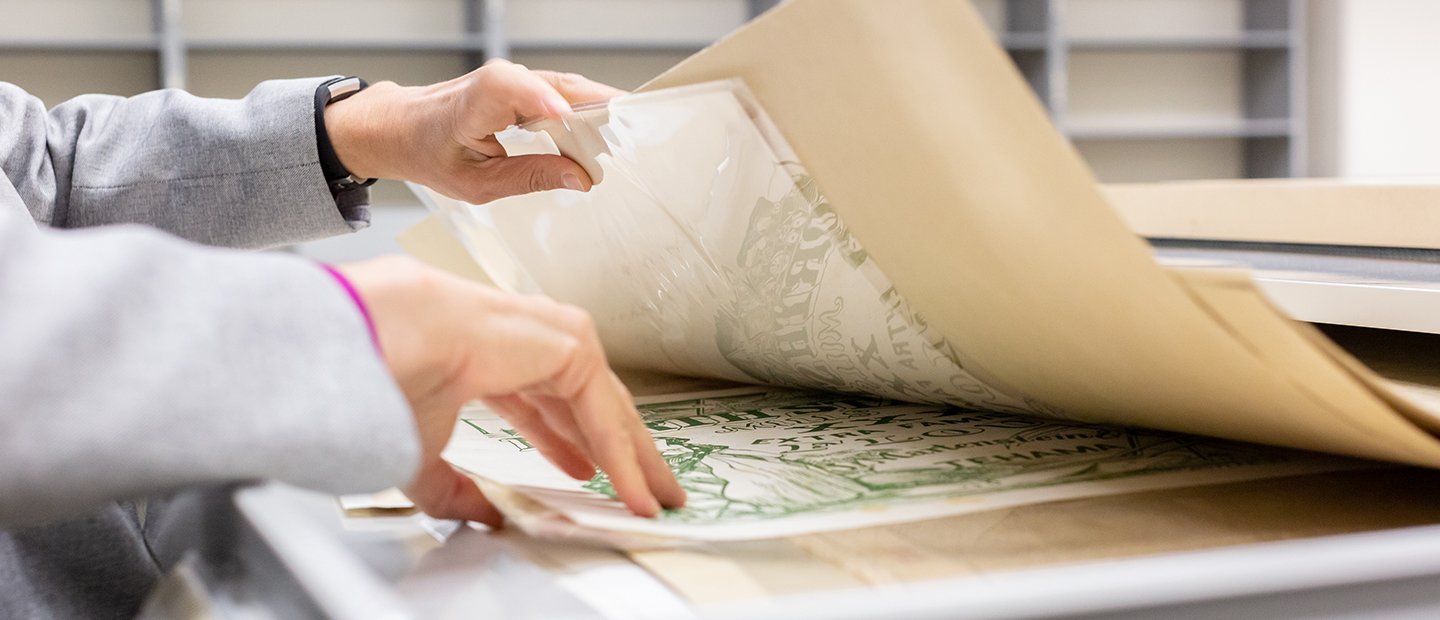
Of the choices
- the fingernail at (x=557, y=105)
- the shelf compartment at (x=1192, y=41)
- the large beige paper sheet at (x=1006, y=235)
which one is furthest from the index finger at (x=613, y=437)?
the shelf compartment at (x=1192, y=41)

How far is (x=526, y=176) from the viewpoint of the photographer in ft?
2.01

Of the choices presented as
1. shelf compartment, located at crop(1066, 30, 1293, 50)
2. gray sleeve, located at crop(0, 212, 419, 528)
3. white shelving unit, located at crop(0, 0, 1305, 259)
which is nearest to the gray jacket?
gray sleeve, located at crop(0, 212, 419, 528)

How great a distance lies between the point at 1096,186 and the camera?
26 cm

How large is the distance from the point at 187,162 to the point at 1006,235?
1.91 feet

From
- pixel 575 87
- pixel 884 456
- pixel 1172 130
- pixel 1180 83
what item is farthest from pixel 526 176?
pixel 1180 83

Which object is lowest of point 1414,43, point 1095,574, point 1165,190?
point 1095,574

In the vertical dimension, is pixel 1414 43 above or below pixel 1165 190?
above

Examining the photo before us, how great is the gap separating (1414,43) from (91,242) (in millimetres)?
4423

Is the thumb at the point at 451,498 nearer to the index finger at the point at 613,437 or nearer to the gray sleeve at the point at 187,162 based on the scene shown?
the index finger at the point at 613,437

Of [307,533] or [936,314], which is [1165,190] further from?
[307,533]

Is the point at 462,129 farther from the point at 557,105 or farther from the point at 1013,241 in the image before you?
the point at 1013,241

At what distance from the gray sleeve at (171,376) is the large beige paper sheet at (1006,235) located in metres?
0.15

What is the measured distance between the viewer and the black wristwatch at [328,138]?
0.71 m

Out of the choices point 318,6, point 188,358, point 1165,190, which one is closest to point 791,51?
point 188,358
